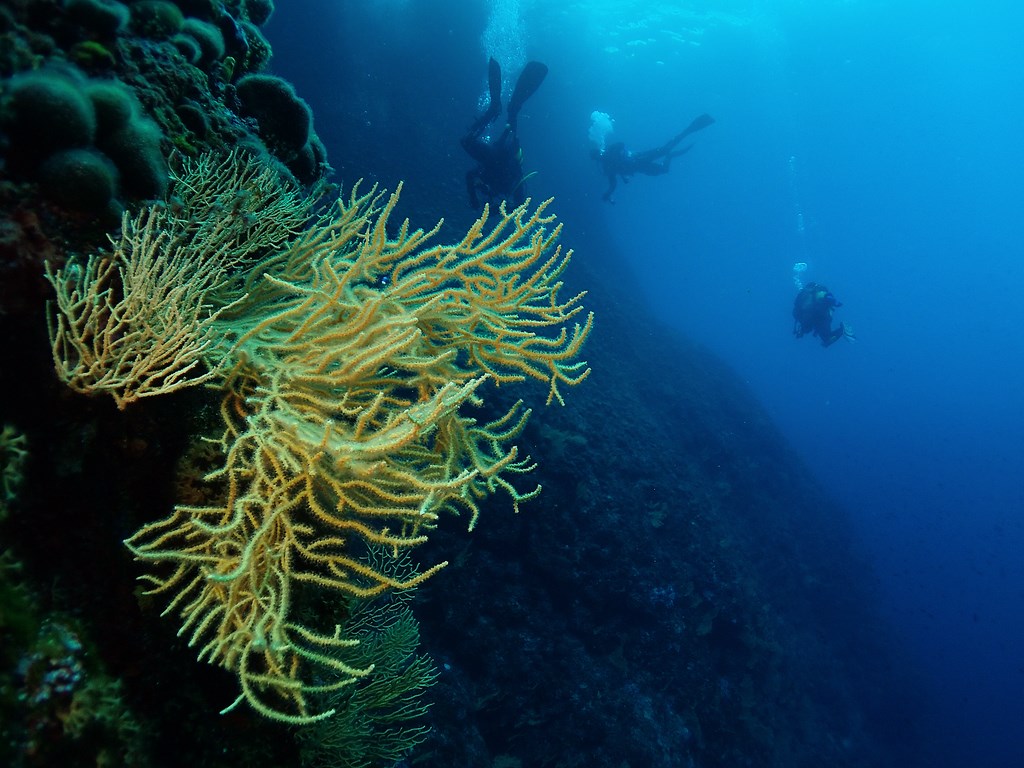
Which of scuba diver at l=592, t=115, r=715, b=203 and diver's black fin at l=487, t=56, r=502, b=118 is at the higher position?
scuba diver at l=592, t=115, r=715, b=203

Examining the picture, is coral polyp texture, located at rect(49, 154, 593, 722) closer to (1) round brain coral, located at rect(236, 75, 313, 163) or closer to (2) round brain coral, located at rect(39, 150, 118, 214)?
(2) round brain coral, located at rect(39, 150, 118, 214)

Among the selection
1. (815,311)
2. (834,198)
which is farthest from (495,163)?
(834,198)

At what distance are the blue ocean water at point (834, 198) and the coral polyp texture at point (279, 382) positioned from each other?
Result: 13591mm

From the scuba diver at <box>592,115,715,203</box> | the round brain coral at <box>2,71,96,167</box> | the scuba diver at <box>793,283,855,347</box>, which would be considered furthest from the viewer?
the scuba diver at <box>592,115,715,203</box>

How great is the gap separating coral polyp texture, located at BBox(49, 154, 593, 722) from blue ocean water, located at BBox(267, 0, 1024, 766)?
13591 mm

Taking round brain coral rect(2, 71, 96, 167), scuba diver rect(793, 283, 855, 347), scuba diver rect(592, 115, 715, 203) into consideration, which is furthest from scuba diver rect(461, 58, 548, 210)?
scuba diver rect(793, 283, 855, 347)

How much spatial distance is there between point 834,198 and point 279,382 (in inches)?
4855

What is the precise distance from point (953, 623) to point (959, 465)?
29499 mm

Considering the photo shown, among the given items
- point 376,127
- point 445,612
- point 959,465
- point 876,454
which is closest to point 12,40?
point 445,612

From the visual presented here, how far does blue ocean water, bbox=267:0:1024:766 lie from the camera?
21.8 m

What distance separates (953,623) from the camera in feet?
111

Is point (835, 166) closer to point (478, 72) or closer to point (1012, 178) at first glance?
point (1012, 178)

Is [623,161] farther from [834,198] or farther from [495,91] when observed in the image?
[834,198]

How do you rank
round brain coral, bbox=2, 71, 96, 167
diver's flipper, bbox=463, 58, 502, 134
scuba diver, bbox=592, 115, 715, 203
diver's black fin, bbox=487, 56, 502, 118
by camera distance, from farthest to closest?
1. scuba diver, bbox=592, 115, 715, 203
2. diver's black fin, bbox=487, 56, 502, 118
3. diver's flipper, bbox=463, 58, 502, 134
4. round brain coral, bbox=2, 71, 96, 167
